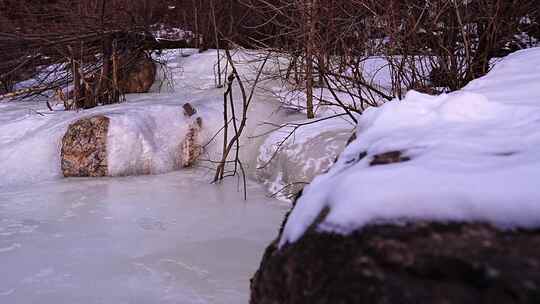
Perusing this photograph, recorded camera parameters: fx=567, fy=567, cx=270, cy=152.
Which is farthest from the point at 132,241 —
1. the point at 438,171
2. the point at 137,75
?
the point at 137,75

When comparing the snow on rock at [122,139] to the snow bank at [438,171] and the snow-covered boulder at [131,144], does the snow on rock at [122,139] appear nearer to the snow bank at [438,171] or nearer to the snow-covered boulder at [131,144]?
the snow-covered boulder at [131,144]

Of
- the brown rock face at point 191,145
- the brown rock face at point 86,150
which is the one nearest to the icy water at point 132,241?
the brown rock face at point 86,150

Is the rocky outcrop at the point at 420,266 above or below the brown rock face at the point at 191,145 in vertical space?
above

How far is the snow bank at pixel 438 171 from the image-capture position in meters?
1.12

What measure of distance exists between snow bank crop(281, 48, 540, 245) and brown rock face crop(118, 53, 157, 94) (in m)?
6.92

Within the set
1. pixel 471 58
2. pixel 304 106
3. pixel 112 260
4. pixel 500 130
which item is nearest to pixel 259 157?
pixel 304 106

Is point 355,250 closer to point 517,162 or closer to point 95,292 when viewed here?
point 517,162

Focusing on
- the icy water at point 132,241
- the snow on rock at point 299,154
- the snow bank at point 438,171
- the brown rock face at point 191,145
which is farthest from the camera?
the brown rock face at point 191,145

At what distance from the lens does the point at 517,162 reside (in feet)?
4.29

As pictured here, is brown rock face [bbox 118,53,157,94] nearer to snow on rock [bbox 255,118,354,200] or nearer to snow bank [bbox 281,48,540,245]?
snow on rock [bbox 255,118,354,200]

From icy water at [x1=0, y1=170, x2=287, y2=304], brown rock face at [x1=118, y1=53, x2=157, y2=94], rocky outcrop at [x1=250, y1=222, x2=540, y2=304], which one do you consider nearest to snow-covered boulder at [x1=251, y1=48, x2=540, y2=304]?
Answer: rocky outcrop at [x1=250, y1=222, x2=540, y2=304]

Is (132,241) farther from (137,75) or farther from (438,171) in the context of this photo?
(137,75)

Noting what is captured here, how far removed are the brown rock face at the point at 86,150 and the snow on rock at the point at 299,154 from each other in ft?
5.24

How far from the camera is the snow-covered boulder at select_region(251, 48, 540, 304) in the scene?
0.97 m
